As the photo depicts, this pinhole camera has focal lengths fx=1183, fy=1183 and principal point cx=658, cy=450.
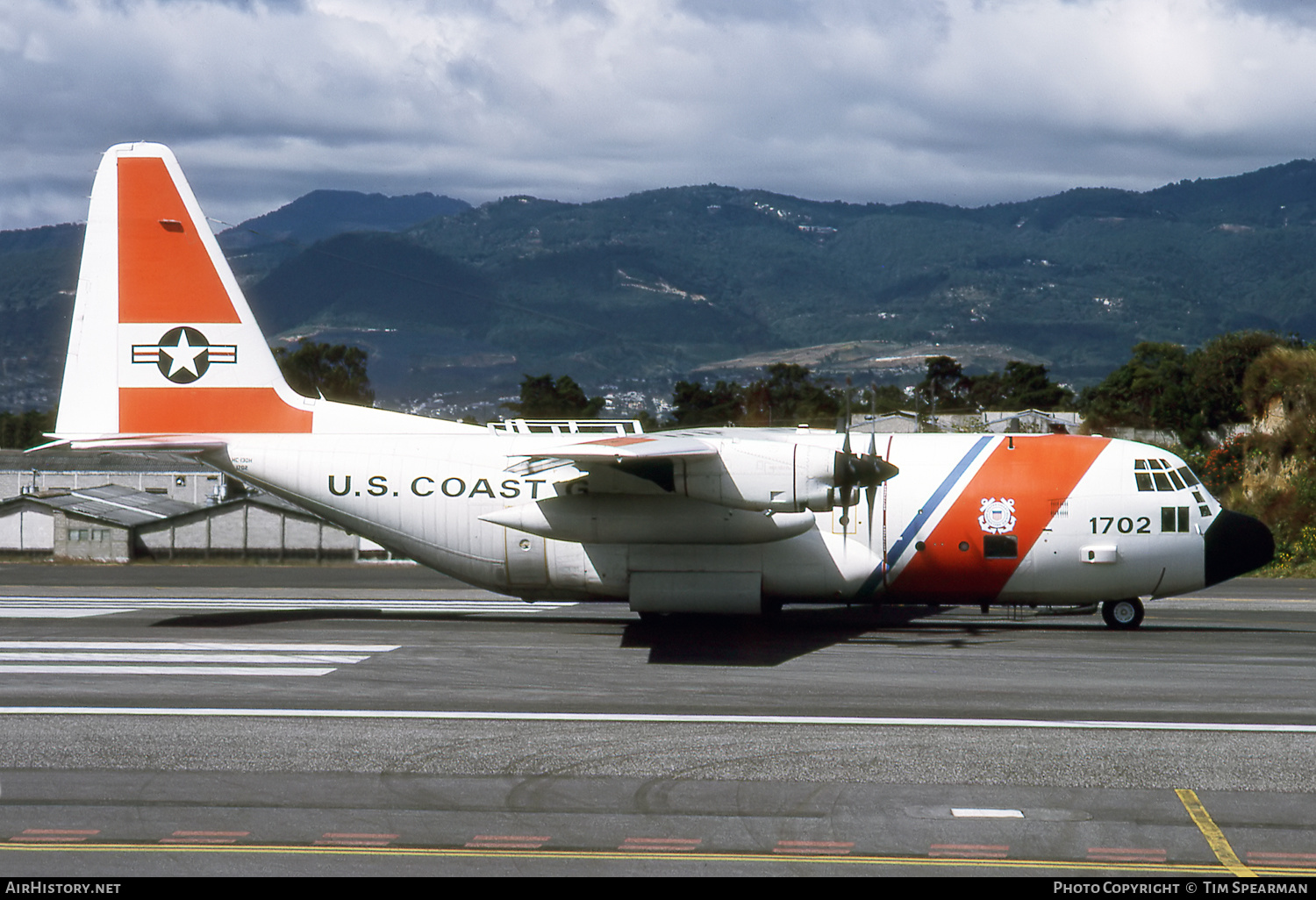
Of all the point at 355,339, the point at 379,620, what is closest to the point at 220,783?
the point at 379,620

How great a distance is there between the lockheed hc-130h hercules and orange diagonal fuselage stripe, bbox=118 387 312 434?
4 centimetres

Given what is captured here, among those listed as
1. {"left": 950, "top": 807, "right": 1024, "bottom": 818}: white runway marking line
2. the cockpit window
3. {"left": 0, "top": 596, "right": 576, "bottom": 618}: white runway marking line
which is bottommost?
{"left": 0, "top": 596, "right": 576, "bottom": 618}: white runway marking line

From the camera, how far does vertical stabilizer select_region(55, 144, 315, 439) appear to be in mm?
25031

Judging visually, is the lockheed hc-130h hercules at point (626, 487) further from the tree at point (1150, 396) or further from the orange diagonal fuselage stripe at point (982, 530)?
the tree at point (1150, 396)

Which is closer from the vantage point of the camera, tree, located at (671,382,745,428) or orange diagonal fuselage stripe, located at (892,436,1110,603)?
orange diagonal fuselage stripe, located at (892,436,1110,603)

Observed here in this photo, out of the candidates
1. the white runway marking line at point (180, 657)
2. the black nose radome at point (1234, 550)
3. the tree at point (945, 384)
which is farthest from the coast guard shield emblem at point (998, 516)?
the tree at point (945, 384)

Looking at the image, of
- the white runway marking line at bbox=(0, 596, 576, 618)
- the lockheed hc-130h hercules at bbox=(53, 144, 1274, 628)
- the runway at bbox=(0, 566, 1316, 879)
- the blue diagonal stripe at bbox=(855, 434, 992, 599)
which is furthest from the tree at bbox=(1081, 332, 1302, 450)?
the white runway marking line at bbox=(0, 596, 576, 618)

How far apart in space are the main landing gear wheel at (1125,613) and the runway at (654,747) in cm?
59

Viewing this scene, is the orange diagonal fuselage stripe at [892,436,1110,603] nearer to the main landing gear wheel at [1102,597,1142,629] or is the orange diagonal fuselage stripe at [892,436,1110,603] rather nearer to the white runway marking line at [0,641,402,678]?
the main landing gear wheel at [1102,597,1142,629]

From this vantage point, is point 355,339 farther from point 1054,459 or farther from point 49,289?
point 1054,459

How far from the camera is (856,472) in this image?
21.2m

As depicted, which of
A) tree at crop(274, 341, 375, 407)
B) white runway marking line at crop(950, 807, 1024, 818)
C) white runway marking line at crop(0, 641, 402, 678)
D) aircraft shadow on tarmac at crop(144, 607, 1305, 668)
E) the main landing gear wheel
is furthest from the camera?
tree at crop(274, 341, 375, 407)

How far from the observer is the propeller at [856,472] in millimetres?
20844

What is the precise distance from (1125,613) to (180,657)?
60.5ft
